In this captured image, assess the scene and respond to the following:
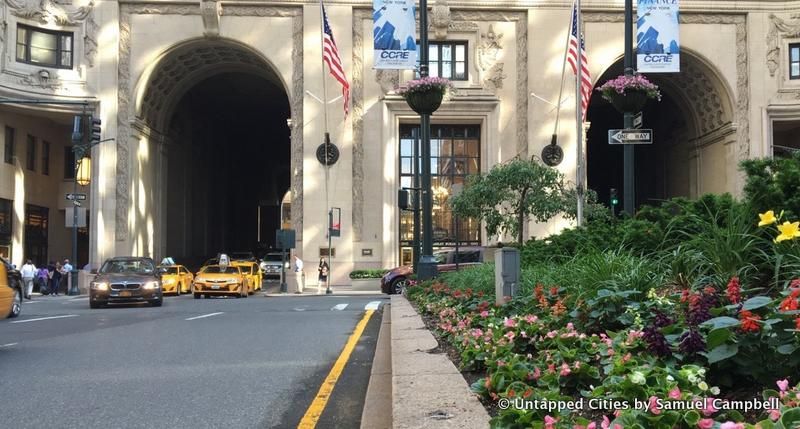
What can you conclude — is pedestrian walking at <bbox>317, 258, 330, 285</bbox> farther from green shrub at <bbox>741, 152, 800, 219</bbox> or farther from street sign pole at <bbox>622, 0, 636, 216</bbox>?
green shrub at <bbox>741, 152, 800, 219</bbox>

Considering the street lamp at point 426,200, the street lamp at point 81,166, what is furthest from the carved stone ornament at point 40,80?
the street lamp at point 426,200

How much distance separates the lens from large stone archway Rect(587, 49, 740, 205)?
1447 inches

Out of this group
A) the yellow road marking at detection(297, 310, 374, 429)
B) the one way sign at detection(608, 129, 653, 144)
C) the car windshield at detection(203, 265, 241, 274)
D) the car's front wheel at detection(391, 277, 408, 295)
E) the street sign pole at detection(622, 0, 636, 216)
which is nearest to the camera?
the yellow road marking at detection(297, 310, 374, 429)

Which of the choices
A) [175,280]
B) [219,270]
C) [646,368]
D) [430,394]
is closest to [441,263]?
[219,270]

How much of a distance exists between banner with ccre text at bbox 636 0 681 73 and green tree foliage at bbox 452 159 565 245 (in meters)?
7.08

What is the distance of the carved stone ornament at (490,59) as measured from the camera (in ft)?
118

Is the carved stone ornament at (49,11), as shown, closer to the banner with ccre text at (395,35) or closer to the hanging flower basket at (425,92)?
the banner with ccre text at (395,35)

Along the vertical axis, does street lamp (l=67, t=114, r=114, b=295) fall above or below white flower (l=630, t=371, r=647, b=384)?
above

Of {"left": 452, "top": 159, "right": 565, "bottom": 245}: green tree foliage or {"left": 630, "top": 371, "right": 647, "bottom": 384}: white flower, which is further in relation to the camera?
{"left": 452, "top": 159, "right": 565, "bottom": 245}: green tree foliage

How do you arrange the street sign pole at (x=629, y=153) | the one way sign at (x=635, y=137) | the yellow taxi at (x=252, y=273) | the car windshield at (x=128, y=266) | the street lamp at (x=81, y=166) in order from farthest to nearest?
the yellow taxi at (x=252, y=273)
the street lamp at (x=81, y=166)
the car windshield at (x=128, y=266)
the street sign pole at (x=629, y=153)
the one way sign at (x=635, y=137)

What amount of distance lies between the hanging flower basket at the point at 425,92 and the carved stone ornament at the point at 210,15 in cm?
2228

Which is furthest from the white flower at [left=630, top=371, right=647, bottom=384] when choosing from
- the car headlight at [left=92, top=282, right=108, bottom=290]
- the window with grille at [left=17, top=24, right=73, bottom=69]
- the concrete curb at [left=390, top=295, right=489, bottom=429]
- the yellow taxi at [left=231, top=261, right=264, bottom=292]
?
the window with grille at [left=17, top=24, right=73, bottom=69]

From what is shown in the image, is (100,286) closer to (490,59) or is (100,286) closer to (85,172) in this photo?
(85,172)

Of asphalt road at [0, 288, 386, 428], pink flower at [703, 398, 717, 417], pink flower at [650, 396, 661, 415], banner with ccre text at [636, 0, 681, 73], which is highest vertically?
banner with ccre text at [636, 0, 681, 73]
